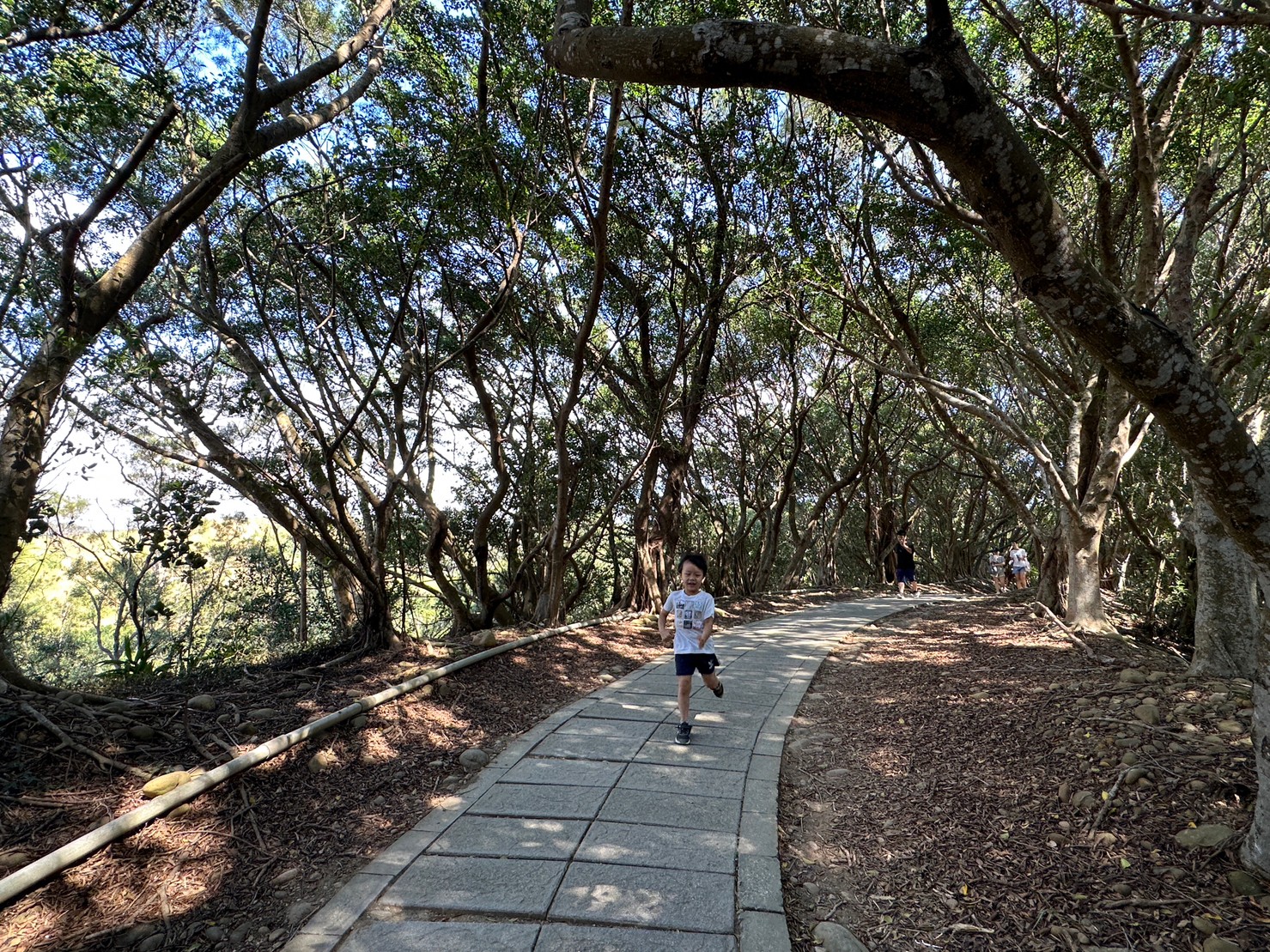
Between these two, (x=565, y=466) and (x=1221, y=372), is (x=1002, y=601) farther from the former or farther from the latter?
(x=565, y=466)

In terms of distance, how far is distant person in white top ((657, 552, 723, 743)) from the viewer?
4.39 meters

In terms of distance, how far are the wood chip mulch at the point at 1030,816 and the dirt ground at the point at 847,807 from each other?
11 mm

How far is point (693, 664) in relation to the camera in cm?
445

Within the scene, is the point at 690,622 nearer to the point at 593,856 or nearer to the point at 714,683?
the point at 714,683

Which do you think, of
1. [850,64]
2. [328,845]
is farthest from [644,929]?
[850,64]

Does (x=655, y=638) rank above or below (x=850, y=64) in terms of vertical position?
below

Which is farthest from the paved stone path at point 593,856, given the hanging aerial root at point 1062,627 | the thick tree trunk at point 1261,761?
the hanging aerial root at point 1062,627

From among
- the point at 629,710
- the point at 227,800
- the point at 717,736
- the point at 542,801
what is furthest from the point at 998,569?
the point at 227,800

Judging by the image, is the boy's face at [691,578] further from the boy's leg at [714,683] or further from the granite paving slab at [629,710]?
the granite paving slab at [629,710]

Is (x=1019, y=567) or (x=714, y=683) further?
(x=1019, y=567)

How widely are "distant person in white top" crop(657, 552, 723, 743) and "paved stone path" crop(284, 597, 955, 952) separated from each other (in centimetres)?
31

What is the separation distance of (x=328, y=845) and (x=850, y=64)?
4.04 m

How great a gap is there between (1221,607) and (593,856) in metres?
4.62

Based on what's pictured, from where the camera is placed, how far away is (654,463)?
372 inches
